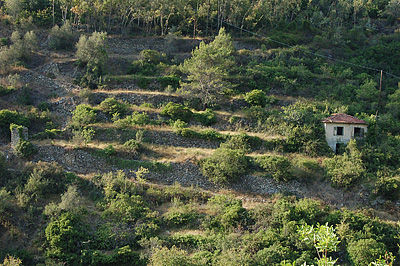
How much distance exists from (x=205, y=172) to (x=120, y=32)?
81.9ft

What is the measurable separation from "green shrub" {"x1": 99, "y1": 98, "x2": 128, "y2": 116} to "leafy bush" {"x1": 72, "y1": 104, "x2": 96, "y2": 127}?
1.07 meters

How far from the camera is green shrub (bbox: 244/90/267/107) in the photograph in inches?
1387

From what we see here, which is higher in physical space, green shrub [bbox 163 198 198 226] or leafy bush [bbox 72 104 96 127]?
leafy bush [bbox 72 104 96 127]

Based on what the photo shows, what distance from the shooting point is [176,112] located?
32938 mm

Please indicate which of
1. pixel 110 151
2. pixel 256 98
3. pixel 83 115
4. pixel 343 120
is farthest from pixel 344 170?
pixel 83 115

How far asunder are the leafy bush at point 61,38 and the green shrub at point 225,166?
22145 mm

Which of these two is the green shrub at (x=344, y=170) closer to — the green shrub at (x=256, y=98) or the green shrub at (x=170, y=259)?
the green shrub at (x=256, y=98)

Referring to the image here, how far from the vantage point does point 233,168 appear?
2731 cm

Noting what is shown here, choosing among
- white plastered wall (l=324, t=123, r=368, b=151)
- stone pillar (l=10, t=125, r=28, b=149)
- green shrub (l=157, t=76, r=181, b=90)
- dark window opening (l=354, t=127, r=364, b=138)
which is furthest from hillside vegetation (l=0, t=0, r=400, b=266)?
dark window opening (l=354, t=127, r=364, b=138)

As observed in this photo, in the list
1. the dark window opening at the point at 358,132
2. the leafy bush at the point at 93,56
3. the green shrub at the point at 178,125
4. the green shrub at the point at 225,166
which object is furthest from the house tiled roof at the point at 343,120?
the leafy bush at the point at 93,56

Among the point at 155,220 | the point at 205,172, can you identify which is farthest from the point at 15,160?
the point at 205,172

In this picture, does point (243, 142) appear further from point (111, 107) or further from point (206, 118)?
point (111, 107)

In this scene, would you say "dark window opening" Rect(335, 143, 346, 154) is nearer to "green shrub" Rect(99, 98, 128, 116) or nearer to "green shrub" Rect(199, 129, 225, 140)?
"green shrub" Rect(199, 129, 225, 140)

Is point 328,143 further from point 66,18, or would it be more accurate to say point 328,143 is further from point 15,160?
point 66,18
